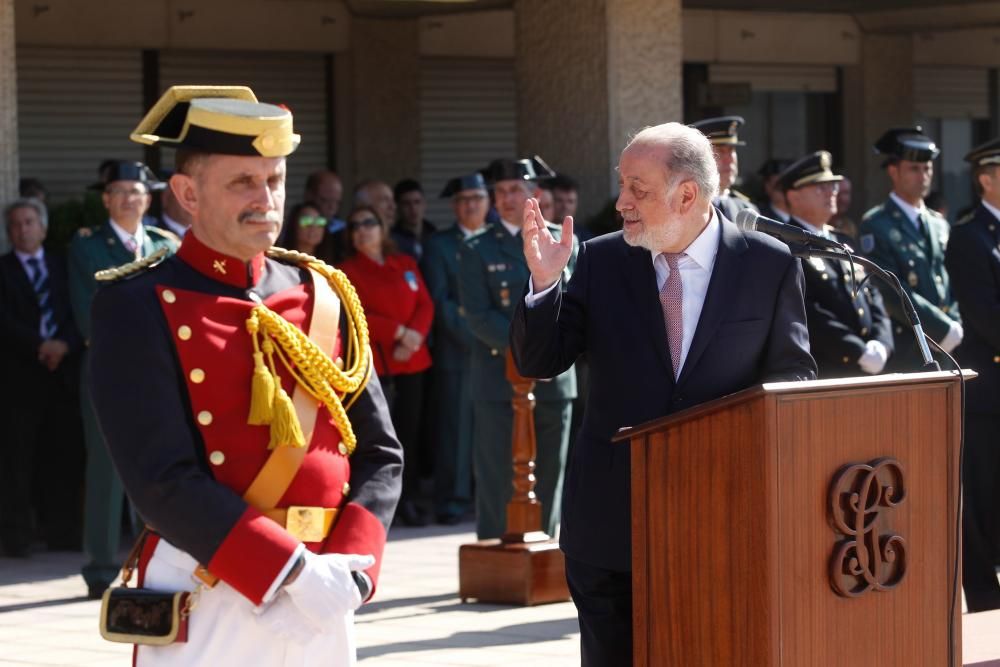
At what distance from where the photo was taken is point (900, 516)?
12.1 feet

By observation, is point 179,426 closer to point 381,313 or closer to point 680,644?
point 680,644

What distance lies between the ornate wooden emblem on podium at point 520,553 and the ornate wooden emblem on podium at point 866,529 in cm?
385

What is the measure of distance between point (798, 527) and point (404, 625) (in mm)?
3806

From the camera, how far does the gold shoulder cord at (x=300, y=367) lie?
3.36 meters

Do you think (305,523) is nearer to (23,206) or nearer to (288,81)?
(23,206)

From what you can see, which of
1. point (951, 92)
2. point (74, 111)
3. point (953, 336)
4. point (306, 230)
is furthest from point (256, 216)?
point (951, 92)

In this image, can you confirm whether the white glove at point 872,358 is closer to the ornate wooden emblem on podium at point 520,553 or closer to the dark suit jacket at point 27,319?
the ornate wooden emblem on podium at point 520,553

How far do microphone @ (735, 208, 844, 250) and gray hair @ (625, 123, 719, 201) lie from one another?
6.2 inches

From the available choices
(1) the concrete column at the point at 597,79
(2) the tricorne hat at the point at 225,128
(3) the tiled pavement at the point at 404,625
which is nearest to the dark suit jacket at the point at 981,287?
(3) the tiled pavement at the point at 404,625

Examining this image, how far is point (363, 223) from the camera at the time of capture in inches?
395


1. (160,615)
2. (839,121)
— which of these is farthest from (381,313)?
(839,121)

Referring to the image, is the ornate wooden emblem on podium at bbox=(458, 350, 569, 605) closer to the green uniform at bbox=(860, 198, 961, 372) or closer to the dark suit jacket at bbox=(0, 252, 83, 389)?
the green uniform at bbox=(860, 198, 961, 372)

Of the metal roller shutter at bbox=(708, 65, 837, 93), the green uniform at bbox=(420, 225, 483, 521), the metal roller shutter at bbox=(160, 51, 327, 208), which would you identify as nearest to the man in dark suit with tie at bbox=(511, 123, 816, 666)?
Result: the green uniform at bbox=(420, 225, 483, 521)

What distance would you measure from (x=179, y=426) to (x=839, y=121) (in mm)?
15275
